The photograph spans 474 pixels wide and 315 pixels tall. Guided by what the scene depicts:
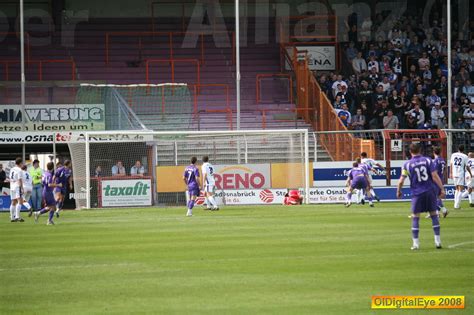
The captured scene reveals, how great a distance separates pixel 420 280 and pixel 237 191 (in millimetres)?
25226

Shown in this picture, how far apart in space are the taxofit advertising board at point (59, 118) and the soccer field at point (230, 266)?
13.9 metres

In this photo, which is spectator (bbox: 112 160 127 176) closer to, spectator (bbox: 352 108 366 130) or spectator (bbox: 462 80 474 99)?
spectator (bbox: 352 108 366 130)

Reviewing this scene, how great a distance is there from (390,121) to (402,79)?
12.5ft

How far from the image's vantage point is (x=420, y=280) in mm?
A: 14930

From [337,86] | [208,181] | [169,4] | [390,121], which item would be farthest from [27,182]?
[169,4]

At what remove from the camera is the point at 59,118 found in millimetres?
42656

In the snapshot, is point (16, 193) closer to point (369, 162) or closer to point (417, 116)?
point (369, 162)

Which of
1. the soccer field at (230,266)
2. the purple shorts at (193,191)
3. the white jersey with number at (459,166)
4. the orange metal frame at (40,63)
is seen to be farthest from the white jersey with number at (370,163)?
Result: the orange metal frame at (40,63)

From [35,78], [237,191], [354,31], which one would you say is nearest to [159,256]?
[237,191]

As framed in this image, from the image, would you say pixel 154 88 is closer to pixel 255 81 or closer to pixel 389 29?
pixel 255 81

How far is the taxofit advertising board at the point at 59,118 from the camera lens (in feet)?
139

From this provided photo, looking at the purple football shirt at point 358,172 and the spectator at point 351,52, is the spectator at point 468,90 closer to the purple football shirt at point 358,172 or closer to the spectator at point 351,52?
the spectator at point 351,52

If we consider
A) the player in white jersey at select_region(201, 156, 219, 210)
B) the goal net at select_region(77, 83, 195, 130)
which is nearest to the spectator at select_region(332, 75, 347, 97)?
the goal net at select_region(77, 83, 195, 130)

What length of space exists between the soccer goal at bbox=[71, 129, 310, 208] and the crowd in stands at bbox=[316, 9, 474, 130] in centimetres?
463
